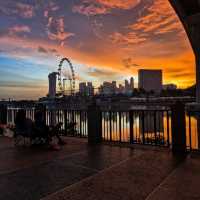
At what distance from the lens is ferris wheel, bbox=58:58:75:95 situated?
136 ft

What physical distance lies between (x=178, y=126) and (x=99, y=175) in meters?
2.80

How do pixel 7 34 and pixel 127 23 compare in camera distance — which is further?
pixel 127 23

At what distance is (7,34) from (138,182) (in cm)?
1205

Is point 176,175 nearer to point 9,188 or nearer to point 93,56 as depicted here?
point 9,188

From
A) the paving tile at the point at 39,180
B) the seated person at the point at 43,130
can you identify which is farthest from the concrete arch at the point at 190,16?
the paving tile at the point at 39,180

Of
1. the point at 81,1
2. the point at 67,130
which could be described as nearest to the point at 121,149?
the point at 67,130

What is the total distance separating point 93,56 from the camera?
59.4 ft

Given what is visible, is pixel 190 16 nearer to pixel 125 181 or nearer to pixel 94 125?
pixel 94 125

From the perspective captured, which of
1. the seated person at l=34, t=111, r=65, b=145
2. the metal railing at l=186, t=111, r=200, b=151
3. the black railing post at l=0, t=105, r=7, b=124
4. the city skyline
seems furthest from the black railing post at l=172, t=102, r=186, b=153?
the black railing post at l=0, t=105, r=7, b=124

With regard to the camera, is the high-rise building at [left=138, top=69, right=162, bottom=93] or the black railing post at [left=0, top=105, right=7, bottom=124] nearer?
the black railing post at [left=0, top=105, right=7, bottom=124]

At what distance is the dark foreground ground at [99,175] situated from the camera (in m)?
3.41

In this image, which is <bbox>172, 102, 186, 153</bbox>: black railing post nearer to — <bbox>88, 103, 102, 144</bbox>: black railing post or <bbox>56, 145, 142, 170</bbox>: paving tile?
<bbox>56, 145, 142, 170</bbox>: paving tile

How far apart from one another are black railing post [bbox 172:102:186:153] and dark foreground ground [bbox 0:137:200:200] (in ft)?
1.04

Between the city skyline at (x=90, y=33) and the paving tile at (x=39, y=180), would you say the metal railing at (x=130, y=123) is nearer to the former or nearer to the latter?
the paving tile at (x=39, y=180)
